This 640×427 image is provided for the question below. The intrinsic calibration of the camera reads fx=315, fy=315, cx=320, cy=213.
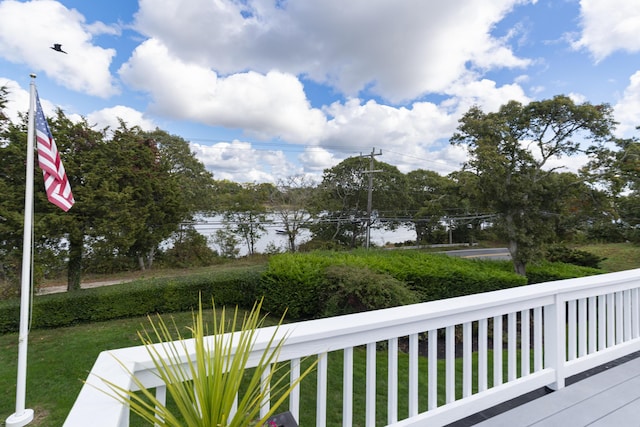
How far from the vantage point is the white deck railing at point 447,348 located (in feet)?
3.26

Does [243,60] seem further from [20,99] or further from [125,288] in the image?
[125,288]

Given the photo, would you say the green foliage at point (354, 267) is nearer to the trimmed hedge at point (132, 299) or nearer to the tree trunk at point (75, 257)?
the trimmed hedge at point (132, 299)

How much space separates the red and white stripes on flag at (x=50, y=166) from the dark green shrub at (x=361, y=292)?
4429 millimetres

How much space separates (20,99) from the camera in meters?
6.47

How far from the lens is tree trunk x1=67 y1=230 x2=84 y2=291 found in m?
7.06

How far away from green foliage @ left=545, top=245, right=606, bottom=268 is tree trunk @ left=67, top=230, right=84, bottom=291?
14.8 meters

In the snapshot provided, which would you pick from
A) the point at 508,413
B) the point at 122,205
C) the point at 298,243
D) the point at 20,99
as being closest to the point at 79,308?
the point at 122,205

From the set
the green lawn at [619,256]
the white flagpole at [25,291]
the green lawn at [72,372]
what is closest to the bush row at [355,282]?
the green lawn at [72,372]

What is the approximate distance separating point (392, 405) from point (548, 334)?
1189 millimetres

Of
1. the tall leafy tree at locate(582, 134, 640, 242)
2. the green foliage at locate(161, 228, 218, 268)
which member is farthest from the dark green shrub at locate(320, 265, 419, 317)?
the green foliage at locate(161, 228, 218, 268)

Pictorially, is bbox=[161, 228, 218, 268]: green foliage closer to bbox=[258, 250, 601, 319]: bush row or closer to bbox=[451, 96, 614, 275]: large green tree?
bbox=[258, 250, 601, 319]: bush row

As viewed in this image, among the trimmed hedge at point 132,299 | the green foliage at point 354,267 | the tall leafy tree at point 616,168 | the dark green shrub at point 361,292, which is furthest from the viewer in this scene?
the tall leafy tree at point 616,168

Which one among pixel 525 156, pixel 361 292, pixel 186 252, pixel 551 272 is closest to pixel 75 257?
pixel 361 292

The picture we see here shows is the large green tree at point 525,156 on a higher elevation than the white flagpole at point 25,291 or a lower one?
higher
